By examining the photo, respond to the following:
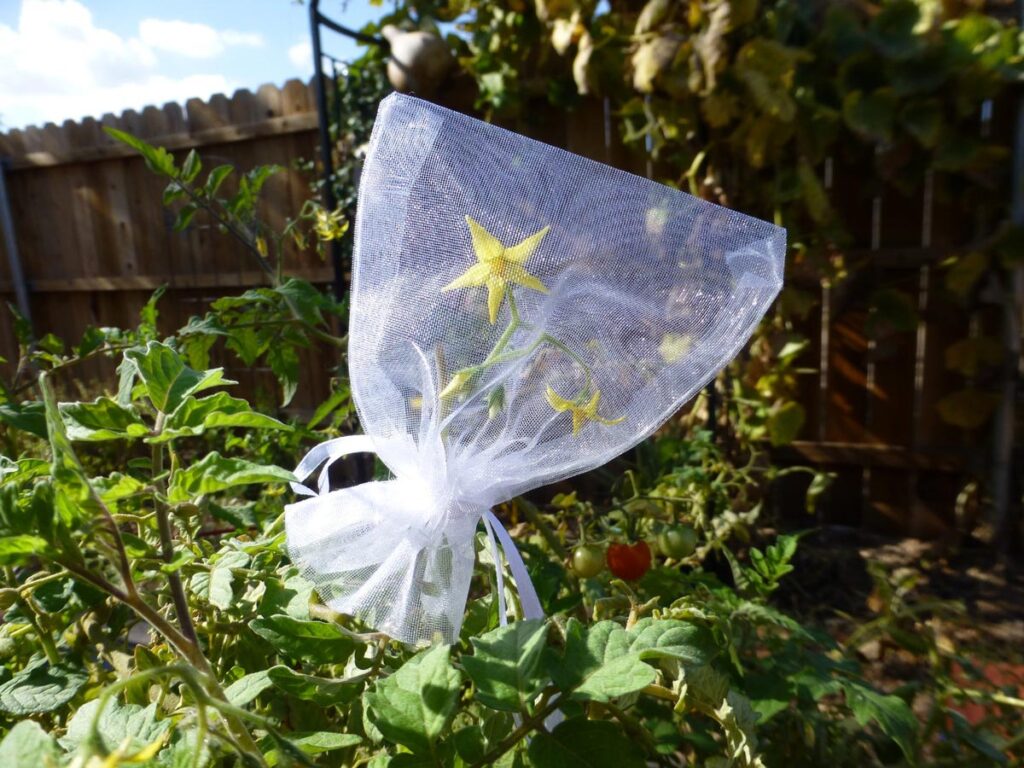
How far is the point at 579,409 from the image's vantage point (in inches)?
17.2

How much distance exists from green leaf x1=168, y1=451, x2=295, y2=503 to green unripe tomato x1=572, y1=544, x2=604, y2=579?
303mm

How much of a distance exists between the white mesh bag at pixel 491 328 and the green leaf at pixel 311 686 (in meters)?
0.04

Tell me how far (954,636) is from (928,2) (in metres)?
1.51

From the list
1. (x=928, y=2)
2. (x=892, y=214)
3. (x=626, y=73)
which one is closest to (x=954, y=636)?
(x=892, y=214)

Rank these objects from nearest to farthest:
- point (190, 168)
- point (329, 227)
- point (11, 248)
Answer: point (190, 168), point (329, 227), point (11, 248)

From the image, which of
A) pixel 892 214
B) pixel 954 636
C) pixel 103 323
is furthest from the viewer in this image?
pixel 103 323

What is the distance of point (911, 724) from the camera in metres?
0.52

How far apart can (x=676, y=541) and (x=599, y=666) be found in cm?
33

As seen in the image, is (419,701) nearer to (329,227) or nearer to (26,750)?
(26,750)

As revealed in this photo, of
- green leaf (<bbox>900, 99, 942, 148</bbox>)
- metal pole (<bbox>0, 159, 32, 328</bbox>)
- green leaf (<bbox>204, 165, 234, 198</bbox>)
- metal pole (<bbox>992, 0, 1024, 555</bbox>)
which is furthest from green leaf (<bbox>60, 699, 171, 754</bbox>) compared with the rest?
metal pole (<bbox>0, 159, 32, 328</bbox>)

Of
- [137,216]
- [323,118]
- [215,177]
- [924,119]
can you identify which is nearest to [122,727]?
[215,177]

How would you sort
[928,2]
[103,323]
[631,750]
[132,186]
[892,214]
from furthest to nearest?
[103,323] → [132,186] → [892,214] → [928,2] → [631,750]

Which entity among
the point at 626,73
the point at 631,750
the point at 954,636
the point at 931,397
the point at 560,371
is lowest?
the point at 954,636

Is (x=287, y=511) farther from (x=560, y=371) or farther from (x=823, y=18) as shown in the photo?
(x=823, y=18)
